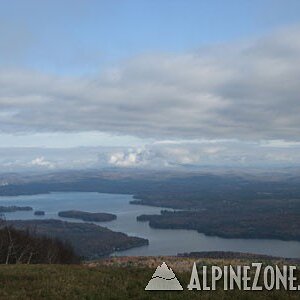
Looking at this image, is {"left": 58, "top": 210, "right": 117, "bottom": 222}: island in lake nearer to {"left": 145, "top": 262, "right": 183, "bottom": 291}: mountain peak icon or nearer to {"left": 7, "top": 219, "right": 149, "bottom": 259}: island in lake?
{"left": 7, "top": 219, "right": 149, "bottom": 259}: island in lake

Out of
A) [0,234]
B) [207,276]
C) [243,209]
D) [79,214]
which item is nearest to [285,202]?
[243,209]

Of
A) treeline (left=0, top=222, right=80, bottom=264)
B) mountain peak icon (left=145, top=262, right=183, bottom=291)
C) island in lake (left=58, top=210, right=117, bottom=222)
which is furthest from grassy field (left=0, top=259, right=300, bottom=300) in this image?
island in lake (left=58, top=210, right=117, bottom=222)

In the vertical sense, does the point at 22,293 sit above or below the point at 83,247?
above

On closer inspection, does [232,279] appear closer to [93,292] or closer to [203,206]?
[93,292]

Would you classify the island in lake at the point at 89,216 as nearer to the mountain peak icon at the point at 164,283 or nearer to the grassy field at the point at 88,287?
the grassy field at the point at 88,287

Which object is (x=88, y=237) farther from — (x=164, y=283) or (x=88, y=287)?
(x=88, y=287)

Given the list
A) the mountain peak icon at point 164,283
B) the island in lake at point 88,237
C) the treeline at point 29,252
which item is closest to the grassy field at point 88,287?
the mountain peak icon at point 164,283

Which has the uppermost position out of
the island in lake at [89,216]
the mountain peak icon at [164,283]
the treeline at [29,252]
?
the mountain peak icon at [164,283]
